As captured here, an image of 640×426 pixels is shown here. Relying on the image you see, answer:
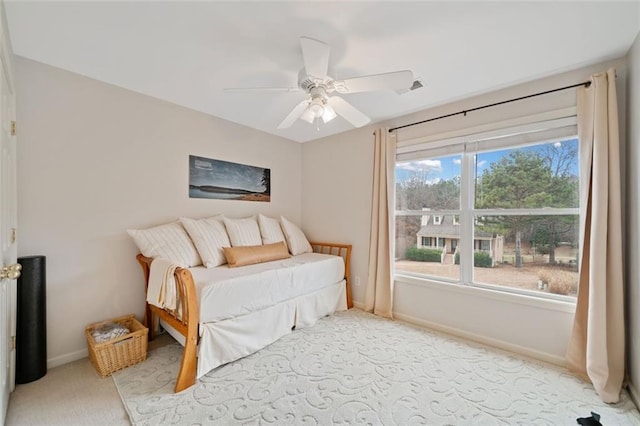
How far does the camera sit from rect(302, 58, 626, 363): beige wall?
2.15 m

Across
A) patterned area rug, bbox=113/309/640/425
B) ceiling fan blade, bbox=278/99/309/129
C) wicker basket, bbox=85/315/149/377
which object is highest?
ceiling fan blade, bbox=278/99/309/129

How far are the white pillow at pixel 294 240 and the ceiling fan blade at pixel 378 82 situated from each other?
6.76ft

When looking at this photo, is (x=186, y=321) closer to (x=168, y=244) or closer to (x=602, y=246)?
(x=168, y=244)

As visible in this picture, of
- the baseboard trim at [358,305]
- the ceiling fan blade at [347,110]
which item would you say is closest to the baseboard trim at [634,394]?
the baseboard trim at [358,305]

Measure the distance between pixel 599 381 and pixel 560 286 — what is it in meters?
0.69

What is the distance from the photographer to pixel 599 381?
1.77 meters

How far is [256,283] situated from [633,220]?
2.76 m

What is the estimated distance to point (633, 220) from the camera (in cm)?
178

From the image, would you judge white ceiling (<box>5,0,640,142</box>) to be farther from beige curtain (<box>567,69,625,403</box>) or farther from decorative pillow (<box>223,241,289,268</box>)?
decorative pillow (<box>223,241,289,268</box>)

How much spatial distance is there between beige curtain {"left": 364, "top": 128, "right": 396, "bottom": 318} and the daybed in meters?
0.52

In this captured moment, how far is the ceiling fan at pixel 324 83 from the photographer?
1531 millimetres

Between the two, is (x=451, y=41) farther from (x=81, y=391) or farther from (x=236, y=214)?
(x=81, y=391)

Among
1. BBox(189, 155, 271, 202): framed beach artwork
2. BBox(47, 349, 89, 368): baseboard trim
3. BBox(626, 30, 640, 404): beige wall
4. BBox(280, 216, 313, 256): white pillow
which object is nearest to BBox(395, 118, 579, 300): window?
BBox(626, 30, 640, 404): beige wall

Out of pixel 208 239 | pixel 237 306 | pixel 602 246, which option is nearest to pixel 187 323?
pixel 237 306
